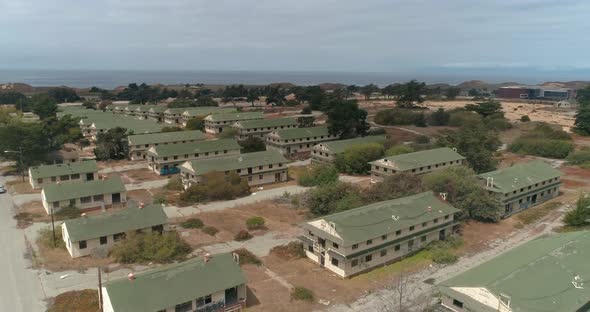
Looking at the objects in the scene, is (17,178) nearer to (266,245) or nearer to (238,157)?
(238,157)

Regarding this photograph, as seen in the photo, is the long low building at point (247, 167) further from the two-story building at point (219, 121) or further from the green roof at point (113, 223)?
the two-story building at point (219, 121)

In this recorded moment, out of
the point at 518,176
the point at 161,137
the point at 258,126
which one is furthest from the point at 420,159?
the point at 161,137

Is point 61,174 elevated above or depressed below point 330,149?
below

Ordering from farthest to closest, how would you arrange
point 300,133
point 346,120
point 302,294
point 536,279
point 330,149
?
point 346,120, point 300,133, point 330,149, point 302,294, point 536,279

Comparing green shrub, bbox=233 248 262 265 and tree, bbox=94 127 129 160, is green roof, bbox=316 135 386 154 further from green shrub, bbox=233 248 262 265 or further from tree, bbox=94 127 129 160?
tree, bbox=94 127 129 160

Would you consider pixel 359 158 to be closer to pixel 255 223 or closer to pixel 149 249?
pixel 255 223

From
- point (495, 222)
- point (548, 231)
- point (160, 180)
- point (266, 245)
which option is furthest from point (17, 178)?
point (548, 231)

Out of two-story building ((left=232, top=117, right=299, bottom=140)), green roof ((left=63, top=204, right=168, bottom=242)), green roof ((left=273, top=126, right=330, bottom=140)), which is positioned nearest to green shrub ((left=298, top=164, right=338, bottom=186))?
green roof ((left=273, top=126, right=330, bottom=140))

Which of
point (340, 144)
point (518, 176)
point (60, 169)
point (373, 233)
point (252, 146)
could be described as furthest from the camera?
point (252, 146)
